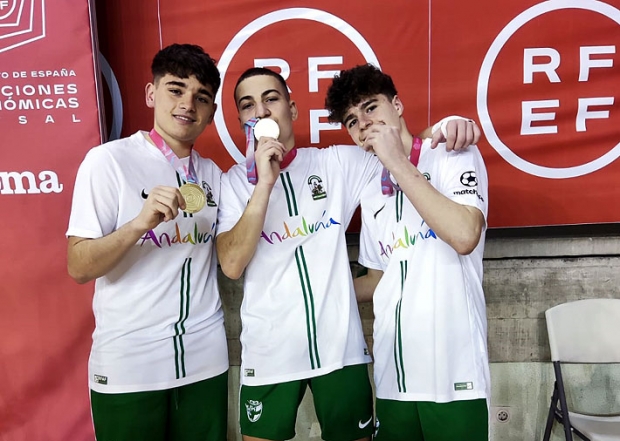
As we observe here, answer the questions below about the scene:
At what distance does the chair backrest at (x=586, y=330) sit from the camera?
6.57 ft

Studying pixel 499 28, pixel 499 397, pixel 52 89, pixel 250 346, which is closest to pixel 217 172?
pixel 250 346

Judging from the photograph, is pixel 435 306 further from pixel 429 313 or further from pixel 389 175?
pixel 389 175

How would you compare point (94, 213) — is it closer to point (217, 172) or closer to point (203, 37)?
point (217, 172)

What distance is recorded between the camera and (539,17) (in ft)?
6.77

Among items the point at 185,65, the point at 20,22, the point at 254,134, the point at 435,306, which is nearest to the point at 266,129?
the point at 254,134

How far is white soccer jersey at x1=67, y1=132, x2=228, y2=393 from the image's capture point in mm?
1447

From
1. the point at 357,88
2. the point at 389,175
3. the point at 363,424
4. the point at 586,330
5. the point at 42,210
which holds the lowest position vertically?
the point at 363,424

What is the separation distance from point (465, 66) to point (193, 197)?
1415mm

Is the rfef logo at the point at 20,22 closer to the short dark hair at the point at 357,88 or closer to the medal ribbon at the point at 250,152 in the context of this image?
the medal ribbon at the point at 250,152

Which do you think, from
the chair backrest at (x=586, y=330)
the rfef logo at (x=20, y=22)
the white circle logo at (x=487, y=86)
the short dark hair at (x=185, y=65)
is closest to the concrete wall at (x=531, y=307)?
the chair backrest at (x=586, y=330)

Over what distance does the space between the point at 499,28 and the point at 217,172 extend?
56.8 inches

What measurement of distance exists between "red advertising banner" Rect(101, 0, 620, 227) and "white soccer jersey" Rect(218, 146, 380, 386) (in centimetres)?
62

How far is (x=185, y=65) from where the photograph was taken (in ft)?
5.10

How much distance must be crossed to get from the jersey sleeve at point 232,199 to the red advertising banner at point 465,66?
0.51 m
